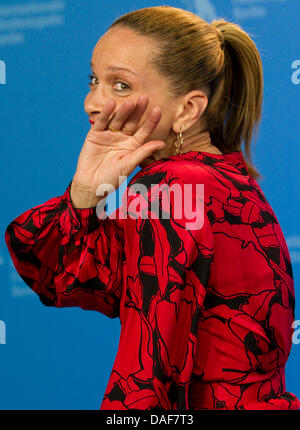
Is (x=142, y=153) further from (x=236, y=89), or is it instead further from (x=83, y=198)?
(x=236, y=89)

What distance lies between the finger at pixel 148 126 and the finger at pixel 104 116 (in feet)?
0.19

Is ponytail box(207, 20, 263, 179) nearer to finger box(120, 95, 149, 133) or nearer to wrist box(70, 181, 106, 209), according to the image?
finger box(120, 95, 149, 133)

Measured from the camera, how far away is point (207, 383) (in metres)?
1.03

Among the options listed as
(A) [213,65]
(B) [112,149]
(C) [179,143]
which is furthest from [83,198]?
(A) [213,65]

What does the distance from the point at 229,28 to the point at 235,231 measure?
443mm

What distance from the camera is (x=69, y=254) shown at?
116 cm

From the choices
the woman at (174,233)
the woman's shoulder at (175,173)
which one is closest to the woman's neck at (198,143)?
the woman at (174,233)

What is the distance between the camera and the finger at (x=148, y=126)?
3.66 feet

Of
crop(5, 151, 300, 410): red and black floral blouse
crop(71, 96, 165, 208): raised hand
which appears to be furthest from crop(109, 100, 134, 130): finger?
crop(5, 151, 300, 410): red and black floral blouse

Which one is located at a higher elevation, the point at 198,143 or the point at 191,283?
the point at 198,143

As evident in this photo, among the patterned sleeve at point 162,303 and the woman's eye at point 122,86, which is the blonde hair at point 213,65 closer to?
the woman's eye at point 122,86

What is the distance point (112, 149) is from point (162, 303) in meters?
0.32
